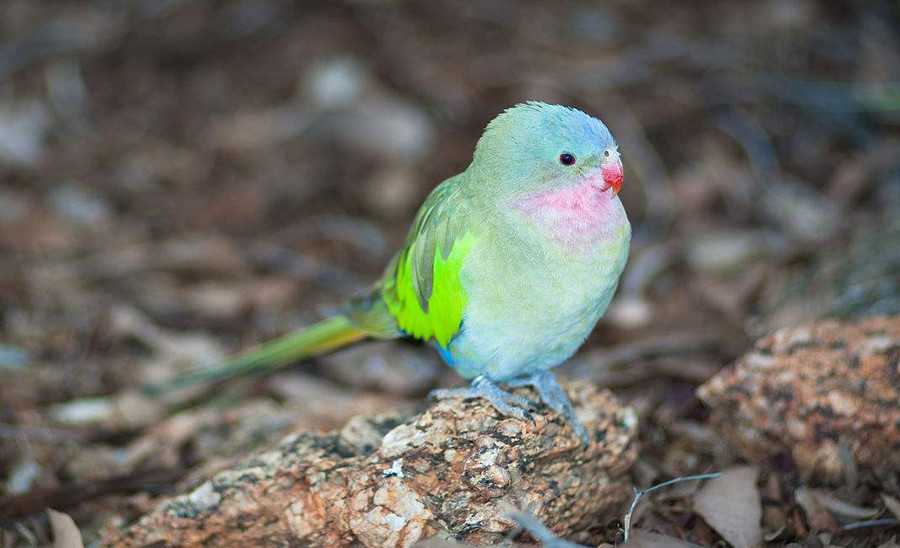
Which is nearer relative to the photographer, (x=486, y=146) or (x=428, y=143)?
(x=486, y=146)

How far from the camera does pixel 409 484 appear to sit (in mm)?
2857

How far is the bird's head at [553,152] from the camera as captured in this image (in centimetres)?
297

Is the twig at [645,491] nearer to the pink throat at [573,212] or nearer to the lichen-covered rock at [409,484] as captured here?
the lichen-covered rock at [409,484]

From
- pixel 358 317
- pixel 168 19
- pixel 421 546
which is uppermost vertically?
pixel 168 19

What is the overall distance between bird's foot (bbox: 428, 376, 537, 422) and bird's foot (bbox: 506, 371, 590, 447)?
0.24 ft

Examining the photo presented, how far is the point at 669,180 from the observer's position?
19.6 feet

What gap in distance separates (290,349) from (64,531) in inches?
46.4

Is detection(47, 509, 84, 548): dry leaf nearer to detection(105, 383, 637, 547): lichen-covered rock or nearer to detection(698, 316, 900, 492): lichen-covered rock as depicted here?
detection(105, 383, 637, 547): lichen-covered rock

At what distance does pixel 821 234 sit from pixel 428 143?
9.18ft

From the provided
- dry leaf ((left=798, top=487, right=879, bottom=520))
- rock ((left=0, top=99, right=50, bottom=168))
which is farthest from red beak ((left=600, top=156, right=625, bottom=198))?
rock ((left=0, top=99, right=50, bottom=168))

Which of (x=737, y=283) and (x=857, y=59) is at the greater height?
(x=857, y=59)

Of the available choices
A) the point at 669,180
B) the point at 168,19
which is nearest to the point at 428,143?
the point at 669,180

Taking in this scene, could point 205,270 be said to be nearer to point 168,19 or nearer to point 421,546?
point 168,19

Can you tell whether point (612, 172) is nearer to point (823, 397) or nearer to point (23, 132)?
point (823, 397)
